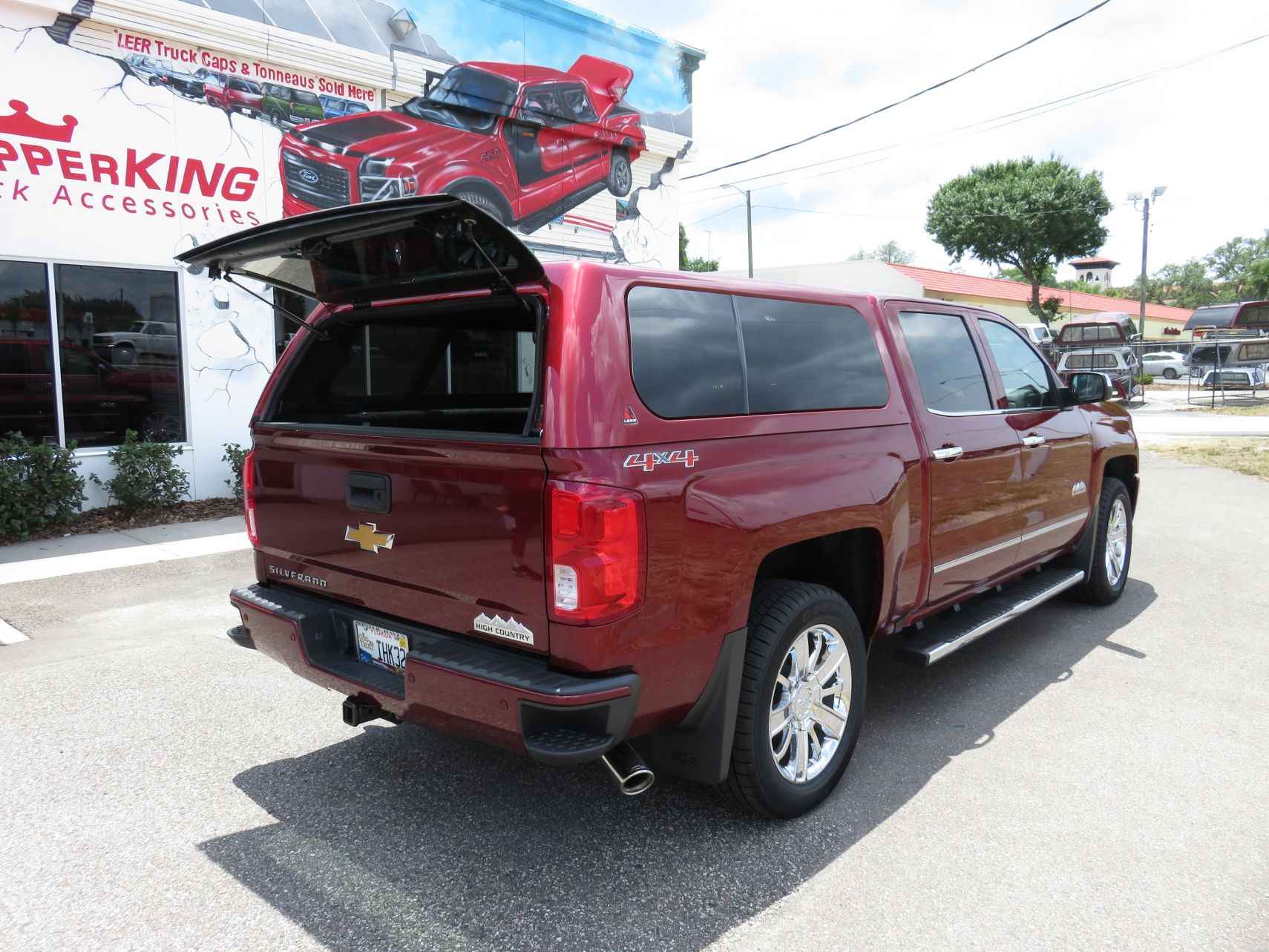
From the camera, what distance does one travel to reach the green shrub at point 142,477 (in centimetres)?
874

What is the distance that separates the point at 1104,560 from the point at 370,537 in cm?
487

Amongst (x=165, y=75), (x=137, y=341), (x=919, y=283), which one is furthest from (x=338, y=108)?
(x=919, y=283)

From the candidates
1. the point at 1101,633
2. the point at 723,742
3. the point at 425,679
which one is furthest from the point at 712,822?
the point at 1101,633

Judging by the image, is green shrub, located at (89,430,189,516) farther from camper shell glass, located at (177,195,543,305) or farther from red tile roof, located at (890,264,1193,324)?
red tile roof, located at (890,264,1193,324)

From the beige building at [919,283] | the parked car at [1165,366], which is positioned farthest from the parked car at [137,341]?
the parked car at [1165,366]

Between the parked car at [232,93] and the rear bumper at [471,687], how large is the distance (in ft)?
26.9

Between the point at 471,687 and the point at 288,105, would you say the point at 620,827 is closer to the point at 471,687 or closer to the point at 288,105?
the point at 471,687

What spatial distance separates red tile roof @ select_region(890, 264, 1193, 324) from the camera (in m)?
39.3

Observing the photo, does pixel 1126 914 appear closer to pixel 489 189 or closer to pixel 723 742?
pixel 723 742

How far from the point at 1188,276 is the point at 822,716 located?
134 metres

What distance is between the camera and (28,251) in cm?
834

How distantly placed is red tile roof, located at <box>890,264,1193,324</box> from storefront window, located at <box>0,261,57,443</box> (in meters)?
34.5

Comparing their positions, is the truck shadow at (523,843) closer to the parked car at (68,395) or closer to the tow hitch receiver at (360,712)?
the tow hitch receiver at (360,712)

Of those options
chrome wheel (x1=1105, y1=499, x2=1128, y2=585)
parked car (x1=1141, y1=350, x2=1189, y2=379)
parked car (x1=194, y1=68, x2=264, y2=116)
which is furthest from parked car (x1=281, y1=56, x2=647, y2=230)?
parked car (x1=1141, y1=350, x2=1189, y2=379)
